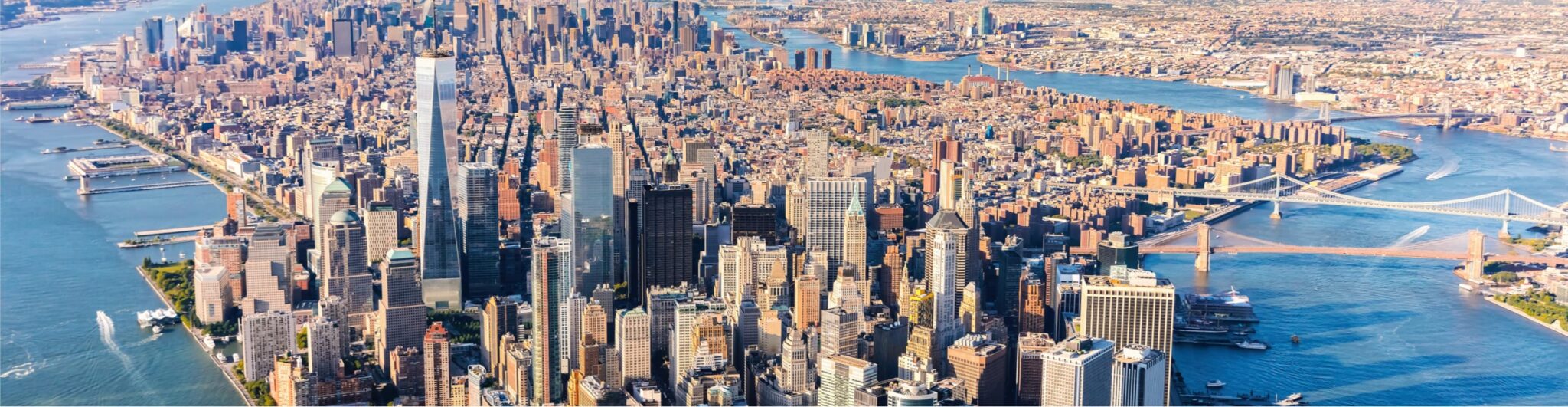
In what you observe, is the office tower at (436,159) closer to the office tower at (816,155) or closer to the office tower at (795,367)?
the office tower at (816,155)

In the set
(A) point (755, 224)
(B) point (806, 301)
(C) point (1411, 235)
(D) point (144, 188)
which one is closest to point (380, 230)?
(A) point (755, 224)

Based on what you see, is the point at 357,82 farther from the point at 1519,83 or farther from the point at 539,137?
the point at 1519,83

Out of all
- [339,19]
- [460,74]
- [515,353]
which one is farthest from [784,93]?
[515,353]

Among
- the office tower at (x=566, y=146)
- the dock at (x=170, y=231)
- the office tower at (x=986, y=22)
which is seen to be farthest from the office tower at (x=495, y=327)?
the office tower at (x=986, y=22)

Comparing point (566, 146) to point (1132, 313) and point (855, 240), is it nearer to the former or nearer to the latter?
point (855, 240)

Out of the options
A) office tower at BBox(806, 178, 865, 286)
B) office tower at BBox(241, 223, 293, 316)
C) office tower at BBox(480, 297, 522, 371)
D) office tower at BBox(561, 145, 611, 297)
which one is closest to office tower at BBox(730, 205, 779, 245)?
office tower at BBox(806, 178, 865, 286)

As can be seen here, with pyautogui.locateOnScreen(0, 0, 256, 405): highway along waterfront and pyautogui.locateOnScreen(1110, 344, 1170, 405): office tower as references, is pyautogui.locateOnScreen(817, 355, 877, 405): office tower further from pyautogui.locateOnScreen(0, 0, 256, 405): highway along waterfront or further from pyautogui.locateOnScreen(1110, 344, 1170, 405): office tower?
pyautogui.locateOnScreen(0, 0, 256, 405): highway along waterfront

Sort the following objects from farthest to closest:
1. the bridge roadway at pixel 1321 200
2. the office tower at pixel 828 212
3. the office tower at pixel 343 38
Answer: the office tower at pixel 343 38 < the bridge roadway at pixel 1321 200 < the office tower at pixel 828 212

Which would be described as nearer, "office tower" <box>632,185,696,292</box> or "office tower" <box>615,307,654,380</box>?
"office tower" <box>615,307,654,380</box>
